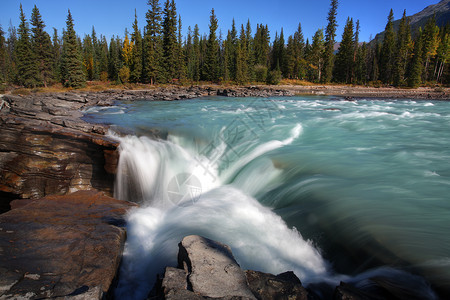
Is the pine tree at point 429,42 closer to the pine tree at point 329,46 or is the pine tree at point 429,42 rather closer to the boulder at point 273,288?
the pine tree at point 329,46

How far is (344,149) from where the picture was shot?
9367 mm

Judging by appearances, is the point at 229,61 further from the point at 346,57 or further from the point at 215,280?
the point at 215,280

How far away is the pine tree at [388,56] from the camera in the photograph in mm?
58500

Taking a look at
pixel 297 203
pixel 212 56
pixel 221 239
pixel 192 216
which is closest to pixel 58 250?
pixel 221 239

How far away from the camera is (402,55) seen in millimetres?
54062

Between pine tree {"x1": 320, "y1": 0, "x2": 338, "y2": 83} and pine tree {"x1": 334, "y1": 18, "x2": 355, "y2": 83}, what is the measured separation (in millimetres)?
2665

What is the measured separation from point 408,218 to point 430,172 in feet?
10.9

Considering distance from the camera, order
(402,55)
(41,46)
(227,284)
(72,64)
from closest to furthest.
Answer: (227,284), (72,64), (41,46), (402,55)

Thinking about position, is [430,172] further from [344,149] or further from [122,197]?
[122,197]

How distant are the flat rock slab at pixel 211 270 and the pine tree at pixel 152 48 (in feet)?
151

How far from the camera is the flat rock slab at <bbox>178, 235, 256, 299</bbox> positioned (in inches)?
105

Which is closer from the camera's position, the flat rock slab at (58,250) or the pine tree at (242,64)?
the flat rock slab at (58,250)

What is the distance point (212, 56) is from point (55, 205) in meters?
54.6

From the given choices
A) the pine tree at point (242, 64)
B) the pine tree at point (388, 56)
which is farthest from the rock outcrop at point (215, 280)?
the pine tree at point (388, 56)
